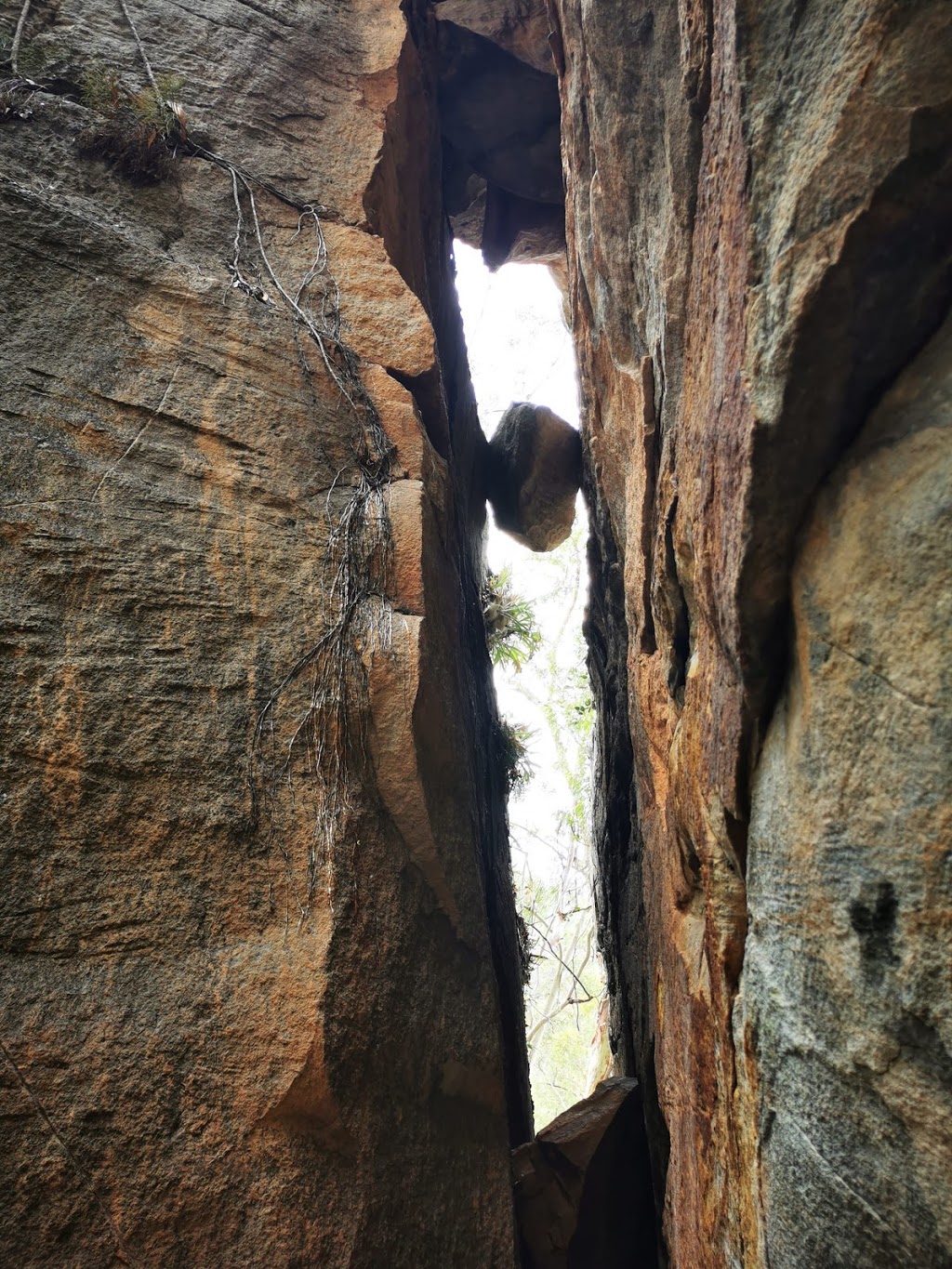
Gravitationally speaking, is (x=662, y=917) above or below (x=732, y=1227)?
above

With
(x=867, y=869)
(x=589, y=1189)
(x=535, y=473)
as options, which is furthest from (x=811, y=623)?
(x=535, y=473)

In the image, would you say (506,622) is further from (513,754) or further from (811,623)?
(811,623)

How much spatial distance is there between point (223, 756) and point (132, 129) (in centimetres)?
391

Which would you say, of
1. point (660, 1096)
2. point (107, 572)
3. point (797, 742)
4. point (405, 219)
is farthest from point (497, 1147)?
point (405, 219)

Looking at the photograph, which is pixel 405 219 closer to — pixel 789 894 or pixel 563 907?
pixel 789 894

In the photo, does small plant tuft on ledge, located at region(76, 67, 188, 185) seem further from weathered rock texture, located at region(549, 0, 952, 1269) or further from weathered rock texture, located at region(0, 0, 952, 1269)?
weathered rock texture, located at region(549, 0, 952, 1269)

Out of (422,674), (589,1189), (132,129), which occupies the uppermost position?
(132,129)

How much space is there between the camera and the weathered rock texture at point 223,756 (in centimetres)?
319

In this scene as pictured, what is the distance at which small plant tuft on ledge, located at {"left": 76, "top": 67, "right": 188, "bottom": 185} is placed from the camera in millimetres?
5293

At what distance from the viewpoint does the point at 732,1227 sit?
3.51m

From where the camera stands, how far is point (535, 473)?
8531 mm

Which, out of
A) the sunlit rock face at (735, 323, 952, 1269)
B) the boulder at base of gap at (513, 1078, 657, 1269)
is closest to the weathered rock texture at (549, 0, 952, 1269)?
the sunlit rock face at (735, 323, 952, 1269)

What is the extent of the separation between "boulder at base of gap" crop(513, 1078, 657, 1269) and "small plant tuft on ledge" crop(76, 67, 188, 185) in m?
6.00

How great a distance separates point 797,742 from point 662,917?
2397 millimetres
